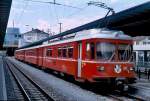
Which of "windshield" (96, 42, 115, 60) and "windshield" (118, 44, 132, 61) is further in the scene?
"windshield" (118, 44, 132, 61)

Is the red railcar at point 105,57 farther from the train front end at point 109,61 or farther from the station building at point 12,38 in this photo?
the station building at point 12,38

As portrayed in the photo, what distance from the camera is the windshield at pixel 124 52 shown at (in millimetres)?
17531

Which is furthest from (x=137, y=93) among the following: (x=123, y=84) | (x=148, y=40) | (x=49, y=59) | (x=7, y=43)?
(x=7, y=43)

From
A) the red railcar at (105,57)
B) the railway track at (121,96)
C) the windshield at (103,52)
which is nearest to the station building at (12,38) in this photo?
the red railcar at (105,57)

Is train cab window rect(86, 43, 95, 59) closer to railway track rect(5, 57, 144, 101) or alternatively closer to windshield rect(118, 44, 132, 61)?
windshield rect(118, 44, 132, 61)

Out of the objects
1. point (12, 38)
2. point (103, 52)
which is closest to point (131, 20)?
point (103, 52)

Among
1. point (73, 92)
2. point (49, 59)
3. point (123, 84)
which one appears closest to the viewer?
point (123, 84)

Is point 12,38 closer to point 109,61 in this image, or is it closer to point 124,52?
point 124,52

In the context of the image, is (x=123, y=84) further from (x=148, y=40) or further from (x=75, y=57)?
(x=148, y=40)

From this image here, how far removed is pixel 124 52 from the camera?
58.2 feet

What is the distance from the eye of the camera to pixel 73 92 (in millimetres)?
18391

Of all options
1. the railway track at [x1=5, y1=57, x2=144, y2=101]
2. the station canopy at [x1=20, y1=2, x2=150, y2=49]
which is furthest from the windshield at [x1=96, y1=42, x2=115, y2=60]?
the station canopy at [x1=20, y1=2, x2=150, y2=49]

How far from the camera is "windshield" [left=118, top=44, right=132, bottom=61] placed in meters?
17.5

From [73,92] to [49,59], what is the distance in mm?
11449
